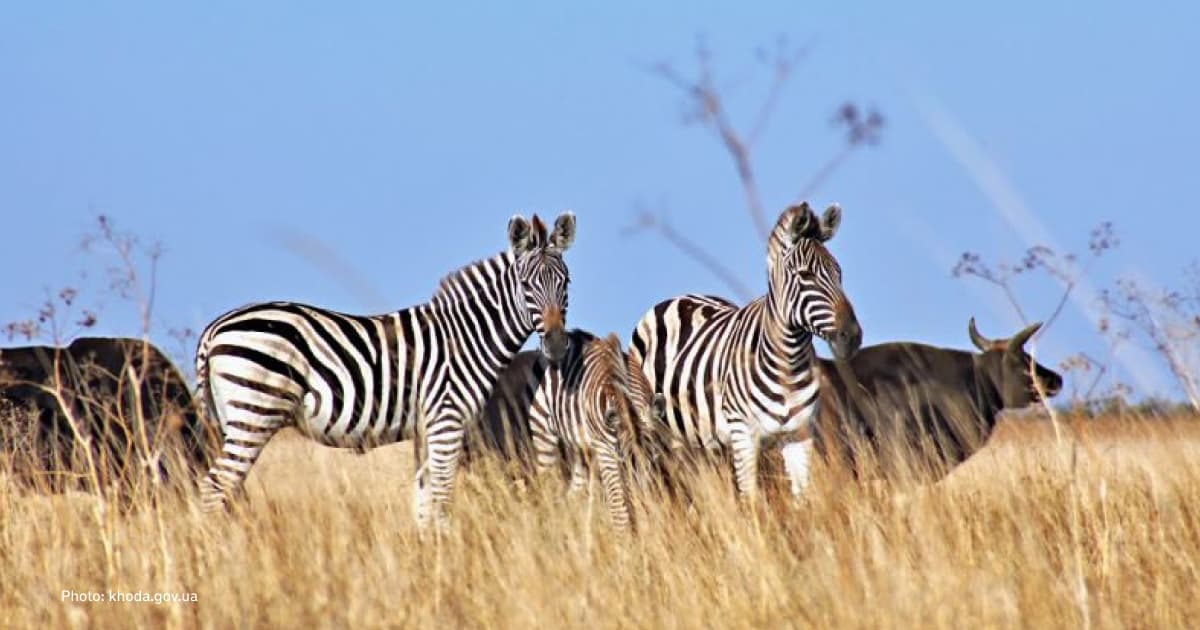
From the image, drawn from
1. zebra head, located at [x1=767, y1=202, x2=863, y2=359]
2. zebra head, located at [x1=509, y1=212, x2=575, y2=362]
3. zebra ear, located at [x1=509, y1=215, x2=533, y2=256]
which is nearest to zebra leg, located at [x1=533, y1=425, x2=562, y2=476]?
zebra head, located at [x1=509, y1=212, x2=575, y2=362]

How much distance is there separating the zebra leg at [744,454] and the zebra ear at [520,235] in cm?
168

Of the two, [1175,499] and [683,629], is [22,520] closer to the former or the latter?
[683,629]

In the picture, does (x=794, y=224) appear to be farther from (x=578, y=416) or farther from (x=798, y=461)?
(x=578, y=416)

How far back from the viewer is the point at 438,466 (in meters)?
9.76

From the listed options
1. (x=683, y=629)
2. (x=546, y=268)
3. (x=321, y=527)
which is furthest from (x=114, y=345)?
(x=683, y=629)

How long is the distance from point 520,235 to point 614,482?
1698 millimetres

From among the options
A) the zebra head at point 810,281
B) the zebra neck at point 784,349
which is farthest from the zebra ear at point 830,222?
the zebra neck at point 784,349

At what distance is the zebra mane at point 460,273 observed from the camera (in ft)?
34.6

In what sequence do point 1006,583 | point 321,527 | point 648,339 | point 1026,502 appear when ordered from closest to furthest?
1. point 1006,583
2. point 321,527
3. point 1026,502
4. point 648,339

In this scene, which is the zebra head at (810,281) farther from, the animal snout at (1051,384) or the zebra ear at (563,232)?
the animal snout at (1051,384)

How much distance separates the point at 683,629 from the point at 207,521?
2.69 metres

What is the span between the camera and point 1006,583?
5809 mm

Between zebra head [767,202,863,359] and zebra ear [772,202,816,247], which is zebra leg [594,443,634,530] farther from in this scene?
zebra ear [772,202,816,247]

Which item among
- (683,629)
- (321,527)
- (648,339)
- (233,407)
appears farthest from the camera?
(648,339)
